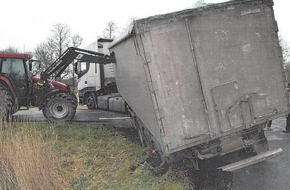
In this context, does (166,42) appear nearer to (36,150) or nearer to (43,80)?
(36,150)

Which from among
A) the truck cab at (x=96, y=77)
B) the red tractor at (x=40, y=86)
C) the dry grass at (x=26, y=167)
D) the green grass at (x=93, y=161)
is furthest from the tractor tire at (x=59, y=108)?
the dry grass at (x=26, y=167)

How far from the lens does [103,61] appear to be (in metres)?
11.9

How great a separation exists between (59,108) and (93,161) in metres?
5.06

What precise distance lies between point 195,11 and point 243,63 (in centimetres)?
115

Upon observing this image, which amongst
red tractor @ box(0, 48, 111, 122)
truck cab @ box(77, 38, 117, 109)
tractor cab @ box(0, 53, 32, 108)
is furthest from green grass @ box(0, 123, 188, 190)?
truck cab @ box(77, 38, 117, 109)

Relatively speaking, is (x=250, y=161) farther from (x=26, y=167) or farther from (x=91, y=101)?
(x=91, y=101)

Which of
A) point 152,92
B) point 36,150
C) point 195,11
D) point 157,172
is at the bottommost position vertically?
point 157,172

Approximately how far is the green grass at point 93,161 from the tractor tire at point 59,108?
81.1 inches

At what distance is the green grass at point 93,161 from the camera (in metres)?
6.27

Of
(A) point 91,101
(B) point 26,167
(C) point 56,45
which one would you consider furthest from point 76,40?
(B) point 26,167

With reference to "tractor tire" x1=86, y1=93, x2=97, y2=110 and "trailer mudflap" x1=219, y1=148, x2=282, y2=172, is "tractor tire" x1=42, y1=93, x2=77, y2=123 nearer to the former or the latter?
"tractor tire" x1=86, y1=93, x2=97, y2=110

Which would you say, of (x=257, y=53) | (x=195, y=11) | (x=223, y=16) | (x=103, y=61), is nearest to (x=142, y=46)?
(x=195, y=11)

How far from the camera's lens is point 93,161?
7781mm

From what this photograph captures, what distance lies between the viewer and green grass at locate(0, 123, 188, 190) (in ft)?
20.6
